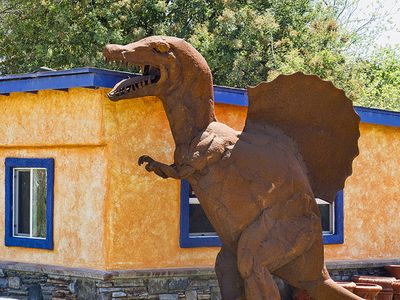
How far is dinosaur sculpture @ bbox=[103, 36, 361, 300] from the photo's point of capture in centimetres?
789

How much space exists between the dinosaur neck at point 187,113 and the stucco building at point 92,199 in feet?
3.56

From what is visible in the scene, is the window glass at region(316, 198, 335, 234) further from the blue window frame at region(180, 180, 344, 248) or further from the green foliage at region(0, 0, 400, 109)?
the green foliage at region(0, 0, 400, 109)

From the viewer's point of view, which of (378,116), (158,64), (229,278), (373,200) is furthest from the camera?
(373,200)

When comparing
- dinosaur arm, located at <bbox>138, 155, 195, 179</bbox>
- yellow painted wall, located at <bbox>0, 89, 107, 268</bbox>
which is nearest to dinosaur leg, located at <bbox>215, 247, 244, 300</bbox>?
dinosaur arm, located at <bbox>138, 155, 195, 179</bbox>

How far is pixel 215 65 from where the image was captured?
19.5m

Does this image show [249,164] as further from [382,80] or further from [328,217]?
[382,80]

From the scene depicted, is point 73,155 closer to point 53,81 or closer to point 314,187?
point 53,81

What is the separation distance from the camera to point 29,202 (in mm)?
9977

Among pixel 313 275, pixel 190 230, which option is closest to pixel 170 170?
pixel 313 275

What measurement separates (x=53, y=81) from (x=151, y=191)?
5.22 feet

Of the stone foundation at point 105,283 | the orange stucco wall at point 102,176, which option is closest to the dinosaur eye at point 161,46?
the orange stucco wall at point 102,176

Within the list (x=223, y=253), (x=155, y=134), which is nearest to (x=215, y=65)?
(x=155, y=134)

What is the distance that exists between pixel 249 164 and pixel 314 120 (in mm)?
972

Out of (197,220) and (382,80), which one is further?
(382,80)
